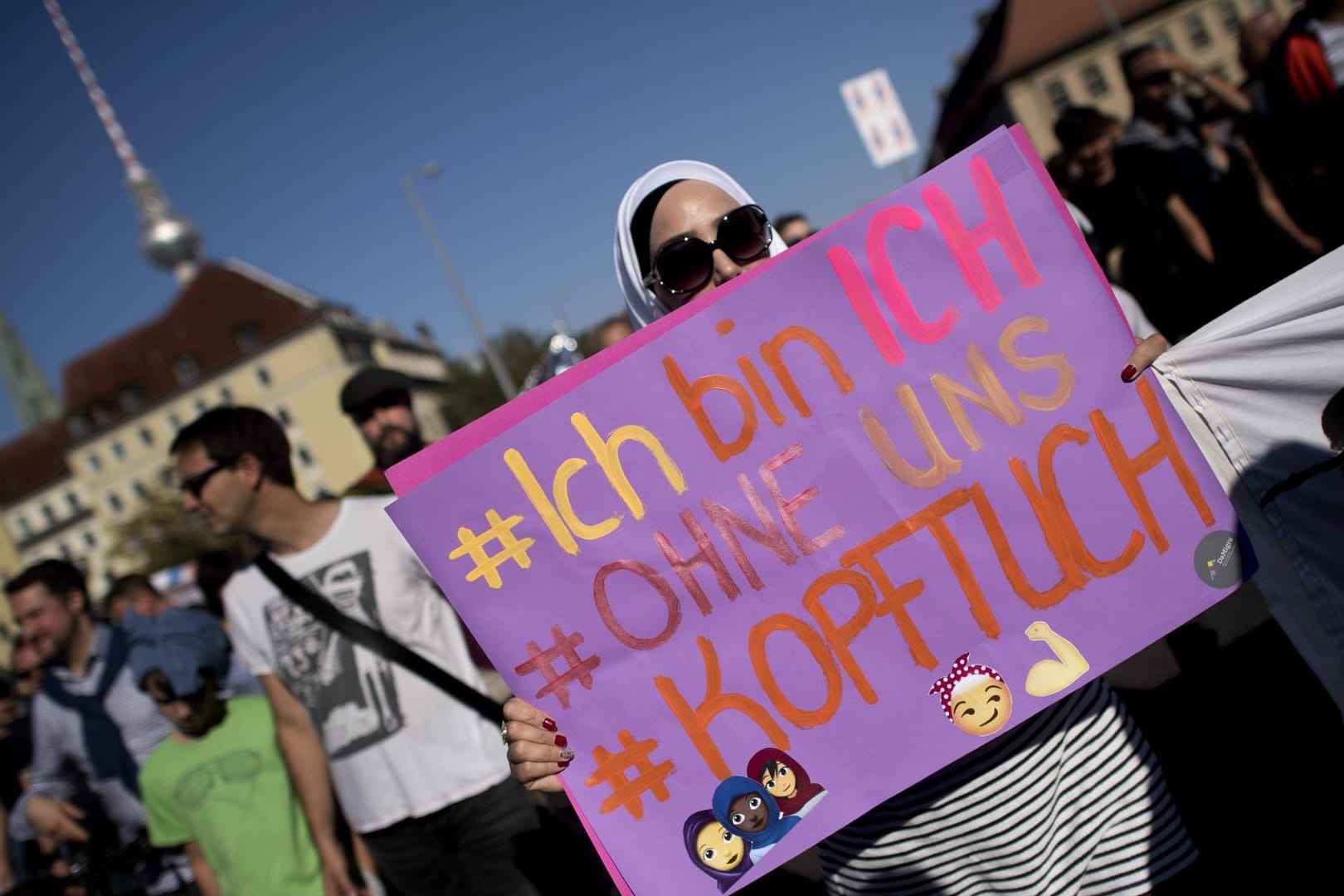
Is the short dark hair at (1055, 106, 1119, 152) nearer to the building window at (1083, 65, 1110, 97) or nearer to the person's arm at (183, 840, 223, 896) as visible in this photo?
the person's arm at (183, 840, 223, 896)

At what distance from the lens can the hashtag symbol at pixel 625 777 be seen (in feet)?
5.20

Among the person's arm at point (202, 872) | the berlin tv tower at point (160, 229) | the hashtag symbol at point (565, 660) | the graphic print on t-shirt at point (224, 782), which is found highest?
the berlin tv tower at point (160, 229)

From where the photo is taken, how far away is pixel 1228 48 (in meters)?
41.3

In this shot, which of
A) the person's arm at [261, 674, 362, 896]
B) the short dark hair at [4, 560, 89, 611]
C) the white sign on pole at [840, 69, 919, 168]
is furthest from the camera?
the white sign on pole at [840, 69, 919, 168]

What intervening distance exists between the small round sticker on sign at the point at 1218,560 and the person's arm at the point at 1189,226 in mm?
3500

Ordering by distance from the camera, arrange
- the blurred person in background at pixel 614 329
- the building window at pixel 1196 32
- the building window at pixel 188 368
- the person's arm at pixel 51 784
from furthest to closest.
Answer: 1. the building window at pixel 188 368
2. the building window at pixel 1196 32
3. the blurred person in background at pixel 614 329
4. the person's arm at pixel 51 784

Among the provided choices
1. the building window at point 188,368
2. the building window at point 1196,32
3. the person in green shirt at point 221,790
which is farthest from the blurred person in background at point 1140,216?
A: the building window at point 188,368

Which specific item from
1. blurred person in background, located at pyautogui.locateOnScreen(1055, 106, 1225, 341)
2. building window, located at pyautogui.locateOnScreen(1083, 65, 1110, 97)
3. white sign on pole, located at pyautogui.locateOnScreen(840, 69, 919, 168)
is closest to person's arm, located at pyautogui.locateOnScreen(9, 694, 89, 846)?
blurred person in background, located at pyautogui.locateOnScreen(1055, 106, 1225, 341)

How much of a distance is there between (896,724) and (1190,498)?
2.04 ft

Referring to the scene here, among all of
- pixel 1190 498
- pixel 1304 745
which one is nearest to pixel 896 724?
pixel 1190 498

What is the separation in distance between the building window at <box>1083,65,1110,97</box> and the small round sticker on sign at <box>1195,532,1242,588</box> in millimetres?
47000

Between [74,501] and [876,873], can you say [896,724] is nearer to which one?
[876,873]

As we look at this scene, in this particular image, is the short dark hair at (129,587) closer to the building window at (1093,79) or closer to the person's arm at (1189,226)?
the person's arm at (1189,226)

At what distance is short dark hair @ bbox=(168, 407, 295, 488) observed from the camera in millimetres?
2605
